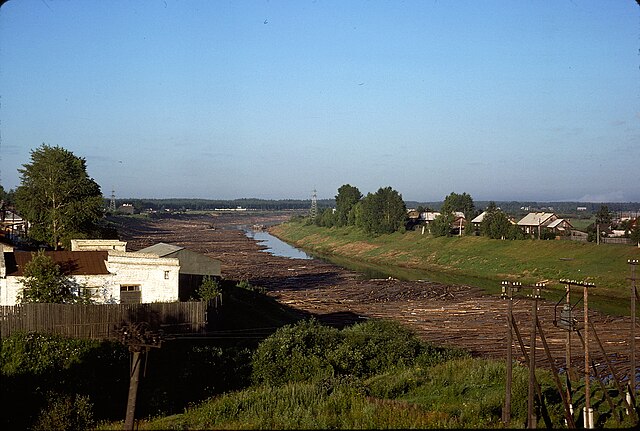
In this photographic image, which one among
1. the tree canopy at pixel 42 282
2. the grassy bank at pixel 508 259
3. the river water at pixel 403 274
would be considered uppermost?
the tree canopy at pixel 42 282

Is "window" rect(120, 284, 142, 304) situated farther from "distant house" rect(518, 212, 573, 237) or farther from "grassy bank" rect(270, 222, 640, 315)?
"distant house" rect(518, 212, 573, 237)

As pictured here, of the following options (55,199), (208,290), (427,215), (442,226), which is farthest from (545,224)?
A: (208,290)

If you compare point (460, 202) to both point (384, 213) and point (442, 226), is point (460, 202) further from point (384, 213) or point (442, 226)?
point (442, 226)

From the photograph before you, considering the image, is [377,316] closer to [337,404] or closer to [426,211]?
[337,404]

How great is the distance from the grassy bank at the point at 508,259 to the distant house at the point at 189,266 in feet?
74.8

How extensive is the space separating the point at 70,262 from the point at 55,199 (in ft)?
55.4

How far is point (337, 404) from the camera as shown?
17.6m

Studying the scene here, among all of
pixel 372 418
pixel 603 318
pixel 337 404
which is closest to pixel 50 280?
pixel 337 404

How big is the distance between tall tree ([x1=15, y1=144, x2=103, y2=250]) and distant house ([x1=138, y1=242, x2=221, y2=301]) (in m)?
12.9

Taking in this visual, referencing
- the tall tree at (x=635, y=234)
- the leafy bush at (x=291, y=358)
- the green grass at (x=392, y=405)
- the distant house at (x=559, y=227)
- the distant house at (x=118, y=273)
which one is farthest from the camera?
the distant house at (x=559, y=227)

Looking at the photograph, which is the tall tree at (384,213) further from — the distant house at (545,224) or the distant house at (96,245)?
the distant house at (96,245)

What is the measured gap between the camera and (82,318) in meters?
24.3

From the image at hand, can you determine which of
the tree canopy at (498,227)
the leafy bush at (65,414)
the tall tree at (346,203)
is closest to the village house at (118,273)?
the leafy bush at (65,414)

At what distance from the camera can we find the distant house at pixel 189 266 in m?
30.1
